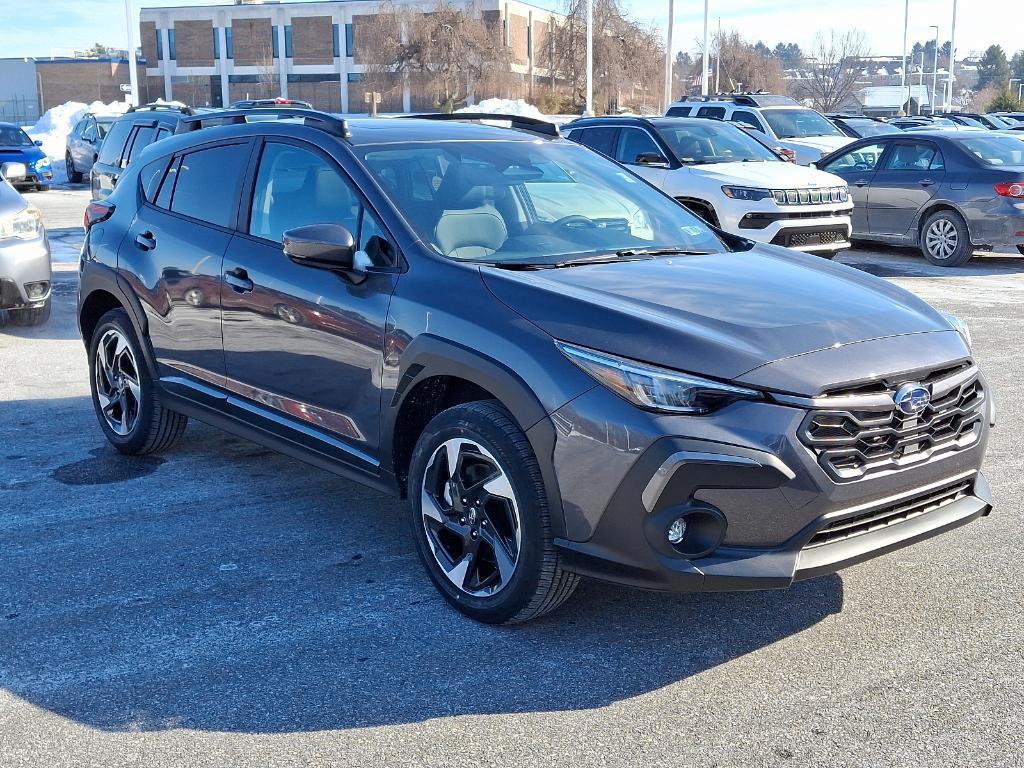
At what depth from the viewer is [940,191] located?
14.6 metres

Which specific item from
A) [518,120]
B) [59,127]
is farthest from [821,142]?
[59,127]

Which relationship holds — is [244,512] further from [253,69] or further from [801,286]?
[253,69]

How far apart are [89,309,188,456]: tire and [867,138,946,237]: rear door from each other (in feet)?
37.4

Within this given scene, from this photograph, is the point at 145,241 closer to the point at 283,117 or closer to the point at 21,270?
the point at 283,117

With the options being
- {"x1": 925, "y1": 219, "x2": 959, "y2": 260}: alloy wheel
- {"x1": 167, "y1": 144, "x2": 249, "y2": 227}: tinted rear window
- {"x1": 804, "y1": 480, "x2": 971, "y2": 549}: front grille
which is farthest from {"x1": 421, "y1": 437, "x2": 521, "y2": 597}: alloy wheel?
{"x1": 925, "y1": 219, "x2": 959, "y2": 260}: alloy wheel

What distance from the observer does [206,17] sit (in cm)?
8700

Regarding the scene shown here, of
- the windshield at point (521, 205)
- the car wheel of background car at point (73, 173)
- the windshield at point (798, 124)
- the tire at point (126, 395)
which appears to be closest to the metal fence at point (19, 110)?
the car wheel of background car at point (73, 173)

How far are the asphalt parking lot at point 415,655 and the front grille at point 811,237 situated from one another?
25.5ft

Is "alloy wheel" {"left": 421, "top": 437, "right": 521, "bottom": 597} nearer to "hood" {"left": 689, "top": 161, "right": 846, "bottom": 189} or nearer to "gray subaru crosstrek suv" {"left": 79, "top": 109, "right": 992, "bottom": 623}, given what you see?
"gray subaru crosstrek suv" {"left": 79, "top": 109, "right": 992, "bottom": 623}

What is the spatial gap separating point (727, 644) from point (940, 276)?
1084cm

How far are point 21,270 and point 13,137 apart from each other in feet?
64.5

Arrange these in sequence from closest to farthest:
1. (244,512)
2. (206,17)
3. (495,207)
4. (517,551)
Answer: (517,551) → (495,207) → (244,512) → (206,17)

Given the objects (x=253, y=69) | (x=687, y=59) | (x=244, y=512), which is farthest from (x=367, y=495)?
(x=687, y=59)

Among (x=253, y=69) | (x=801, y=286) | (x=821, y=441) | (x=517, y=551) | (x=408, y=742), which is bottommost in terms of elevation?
(x=408, y=742)
